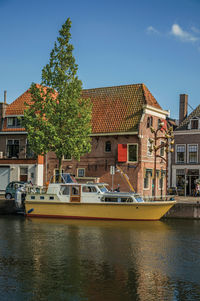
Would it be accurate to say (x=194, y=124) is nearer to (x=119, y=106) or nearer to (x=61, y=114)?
(x=119, y=106)

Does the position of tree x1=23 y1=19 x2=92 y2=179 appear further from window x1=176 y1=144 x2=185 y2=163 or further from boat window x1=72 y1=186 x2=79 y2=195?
window x1=176 y1=144 x2=185 y2=163

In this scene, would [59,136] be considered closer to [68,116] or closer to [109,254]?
[68,116]

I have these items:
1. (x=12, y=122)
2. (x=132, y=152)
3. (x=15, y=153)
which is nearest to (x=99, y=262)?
(x=132, y=152)

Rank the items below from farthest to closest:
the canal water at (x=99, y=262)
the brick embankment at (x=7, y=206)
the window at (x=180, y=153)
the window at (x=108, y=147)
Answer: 1. the window at (x=180, y=153)
2. the window at (x=108, y=147)
3. the brick embankment at (x=7, y=206)
4. the canal water at (x=99, y=262)

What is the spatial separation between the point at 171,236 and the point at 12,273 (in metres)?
11.7

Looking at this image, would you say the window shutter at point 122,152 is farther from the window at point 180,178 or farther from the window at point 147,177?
the window at point 180,178

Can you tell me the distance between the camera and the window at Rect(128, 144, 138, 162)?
4081cm

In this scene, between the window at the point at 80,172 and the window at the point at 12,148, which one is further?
the window at the point at 12,148

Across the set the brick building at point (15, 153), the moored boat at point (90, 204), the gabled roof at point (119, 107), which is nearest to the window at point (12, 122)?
the brick building at point (15, 153)

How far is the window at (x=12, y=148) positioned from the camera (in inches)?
1807

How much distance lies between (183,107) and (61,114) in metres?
23.7

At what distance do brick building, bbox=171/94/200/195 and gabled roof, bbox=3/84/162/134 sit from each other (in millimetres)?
8368

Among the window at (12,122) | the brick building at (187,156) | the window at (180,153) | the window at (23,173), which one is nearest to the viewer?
the window at (23,173)

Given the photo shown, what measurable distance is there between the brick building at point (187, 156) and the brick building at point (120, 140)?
237 inches
